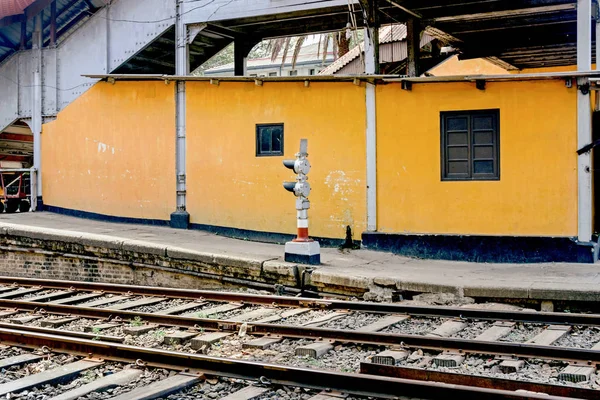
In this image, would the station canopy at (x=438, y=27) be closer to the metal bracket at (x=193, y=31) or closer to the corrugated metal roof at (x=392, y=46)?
the metal bracket at (x=193, y=31)

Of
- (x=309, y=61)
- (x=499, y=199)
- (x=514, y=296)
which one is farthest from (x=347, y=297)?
(x=309, y=61)

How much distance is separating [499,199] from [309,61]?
2361cm

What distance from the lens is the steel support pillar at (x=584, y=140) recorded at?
11.5 metres

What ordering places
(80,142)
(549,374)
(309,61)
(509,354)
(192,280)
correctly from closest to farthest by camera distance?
(549,374), (509,354), (192,280), (80,142), (309,61)

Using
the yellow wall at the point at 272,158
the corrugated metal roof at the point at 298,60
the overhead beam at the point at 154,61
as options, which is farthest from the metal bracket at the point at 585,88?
the corrugated metal roof at the point at 298,60

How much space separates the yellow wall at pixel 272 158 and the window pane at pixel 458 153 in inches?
66.2

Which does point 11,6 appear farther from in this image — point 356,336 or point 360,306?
point 356,336

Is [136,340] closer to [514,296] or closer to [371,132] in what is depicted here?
[514,296]

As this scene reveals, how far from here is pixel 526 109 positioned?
470 inches

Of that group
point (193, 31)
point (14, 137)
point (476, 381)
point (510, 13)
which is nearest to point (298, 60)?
point (14, 137)

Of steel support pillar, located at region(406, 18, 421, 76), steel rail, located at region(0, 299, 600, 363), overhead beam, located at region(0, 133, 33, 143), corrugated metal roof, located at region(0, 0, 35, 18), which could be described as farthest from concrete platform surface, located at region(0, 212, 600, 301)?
corrugated metal roof, located at region(0, 0, 35, 18)

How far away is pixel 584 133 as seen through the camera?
11570mm

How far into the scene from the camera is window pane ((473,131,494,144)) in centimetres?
1228

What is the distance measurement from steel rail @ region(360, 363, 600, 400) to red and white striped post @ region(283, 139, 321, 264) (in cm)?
548
